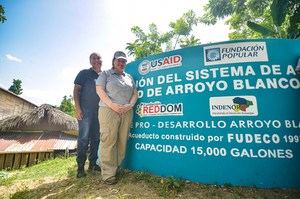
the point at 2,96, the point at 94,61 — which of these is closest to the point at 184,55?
the point at 94,61

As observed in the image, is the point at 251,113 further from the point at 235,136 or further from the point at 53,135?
the point at 53,135

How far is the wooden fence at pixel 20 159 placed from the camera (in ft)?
33.3

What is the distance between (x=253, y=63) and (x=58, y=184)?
149 inches

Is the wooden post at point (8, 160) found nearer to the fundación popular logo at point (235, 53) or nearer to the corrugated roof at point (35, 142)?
the corrugated roof at point (35, 142)

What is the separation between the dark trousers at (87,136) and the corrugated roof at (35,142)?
7.31m

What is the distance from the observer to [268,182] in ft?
10.5

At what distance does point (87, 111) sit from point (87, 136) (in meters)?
0.45

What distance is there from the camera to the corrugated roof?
10.9 metres

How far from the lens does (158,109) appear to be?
4.08 metres

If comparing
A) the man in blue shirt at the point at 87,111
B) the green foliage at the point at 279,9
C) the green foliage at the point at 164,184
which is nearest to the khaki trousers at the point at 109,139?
the green foliage at the point at 164,184

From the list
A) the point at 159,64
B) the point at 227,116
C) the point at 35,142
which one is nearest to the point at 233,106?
the point at 227,116

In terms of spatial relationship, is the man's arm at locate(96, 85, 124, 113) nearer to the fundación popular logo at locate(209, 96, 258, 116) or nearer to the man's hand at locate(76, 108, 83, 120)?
the man's hand at locate(76, 108, 83, 120)

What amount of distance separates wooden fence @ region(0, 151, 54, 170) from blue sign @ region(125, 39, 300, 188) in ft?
26.0

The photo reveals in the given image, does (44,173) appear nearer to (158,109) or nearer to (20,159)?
(158,109)
